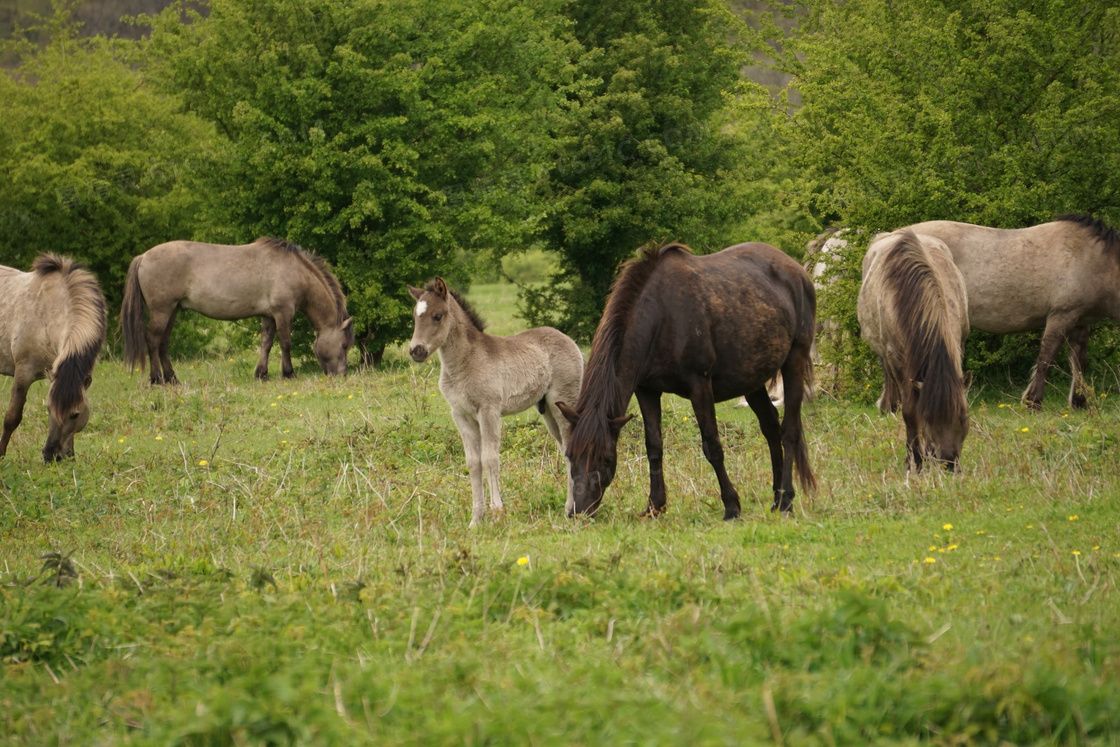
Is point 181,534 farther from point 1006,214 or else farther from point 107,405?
point 1006,214

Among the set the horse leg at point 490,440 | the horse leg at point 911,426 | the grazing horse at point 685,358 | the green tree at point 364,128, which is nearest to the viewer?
the grazing horse at point 685,358

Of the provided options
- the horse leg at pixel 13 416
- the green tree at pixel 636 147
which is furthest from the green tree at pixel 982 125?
the horse leg at pixel 13 416

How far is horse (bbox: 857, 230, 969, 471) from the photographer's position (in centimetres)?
856

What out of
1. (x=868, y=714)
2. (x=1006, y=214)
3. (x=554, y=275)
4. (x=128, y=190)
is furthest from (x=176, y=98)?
(x=868, y=714)

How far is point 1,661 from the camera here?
4832 millimetres

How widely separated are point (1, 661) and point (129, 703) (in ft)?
3.58

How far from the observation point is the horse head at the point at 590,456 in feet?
24.3

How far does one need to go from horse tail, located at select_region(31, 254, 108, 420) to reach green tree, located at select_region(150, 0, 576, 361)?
6.33 m

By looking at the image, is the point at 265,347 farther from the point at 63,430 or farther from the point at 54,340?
the point at 63,430

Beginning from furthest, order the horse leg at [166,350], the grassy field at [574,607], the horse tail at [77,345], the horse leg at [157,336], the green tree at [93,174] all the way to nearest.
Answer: the green tree at [93,174], the horse leg at [166,350], the horse leg at [157,336], the horse tail at [77,345], the grassy field at [574,607]

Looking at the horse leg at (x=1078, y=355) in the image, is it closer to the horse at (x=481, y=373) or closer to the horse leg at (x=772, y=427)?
the horse leg at (x=772, y=427)

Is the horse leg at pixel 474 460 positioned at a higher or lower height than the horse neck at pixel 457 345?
lower

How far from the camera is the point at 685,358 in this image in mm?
7711

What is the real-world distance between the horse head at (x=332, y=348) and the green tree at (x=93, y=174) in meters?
5.45
